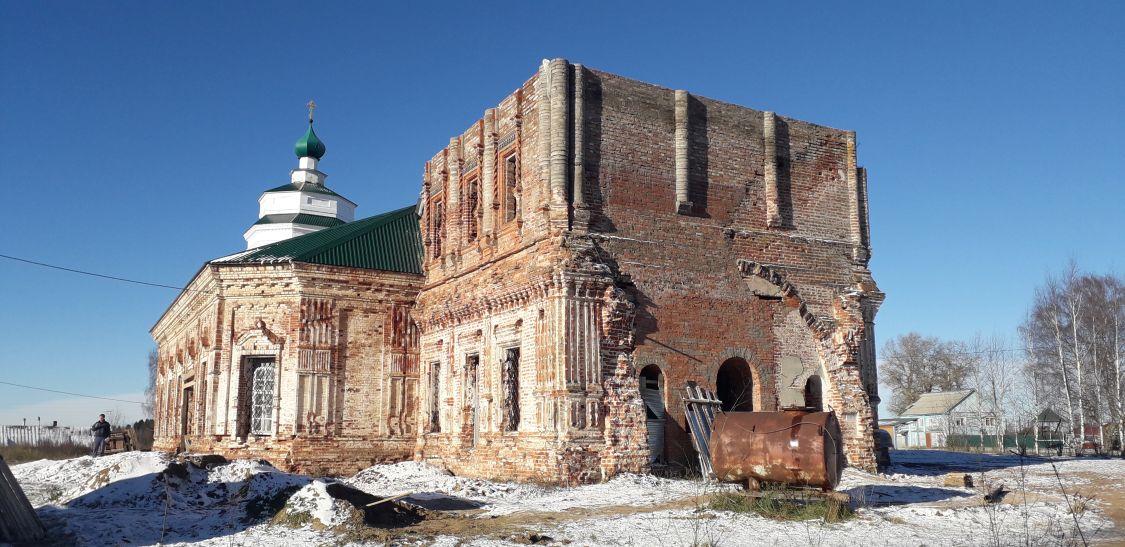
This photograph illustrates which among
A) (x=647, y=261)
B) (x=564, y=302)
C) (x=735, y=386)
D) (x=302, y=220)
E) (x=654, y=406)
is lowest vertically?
(x=654, y=406)


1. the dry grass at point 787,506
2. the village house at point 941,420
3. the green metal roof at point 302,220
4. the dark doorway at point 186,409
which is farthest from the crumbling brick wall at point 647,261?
the village house at point 941,420

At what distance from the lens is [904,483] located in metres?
15.1

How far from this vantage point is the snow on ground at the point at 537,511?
970 centimetres

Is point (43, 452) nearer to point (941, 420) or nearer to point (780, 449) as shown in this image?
point (780, 449)

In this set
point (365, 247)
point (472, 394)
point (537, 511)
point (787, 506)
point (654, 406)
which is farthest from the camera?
point (365, 247)

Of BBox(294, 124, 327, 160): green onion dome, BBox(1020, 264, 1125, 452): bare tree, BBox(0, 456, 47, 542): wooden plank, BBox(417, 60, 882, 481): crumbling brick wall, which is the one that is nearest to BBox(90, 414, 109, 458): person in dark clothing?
BBox(417, 60, 882, 481): crumbling brick wall

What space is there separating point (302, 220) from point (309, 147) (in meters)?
3.52

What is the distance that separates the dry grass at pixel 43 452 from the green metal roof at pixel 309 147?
13706mm

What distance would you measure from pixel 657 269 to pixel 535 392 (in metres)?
3.04

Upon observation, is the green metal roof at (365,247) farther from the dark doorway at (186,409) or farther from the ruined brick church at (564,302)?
the dark doorway at (186,409)

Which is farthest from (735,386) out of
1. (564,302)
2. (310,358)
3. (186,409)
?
(186,409)

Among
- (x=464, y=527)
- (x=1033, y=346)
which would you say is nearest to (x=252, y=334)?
(x=464, y=527)

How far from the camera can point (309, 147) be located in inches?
1431

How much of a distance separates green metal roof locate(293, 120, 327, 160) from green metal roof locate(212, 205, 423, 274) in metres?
14.0
